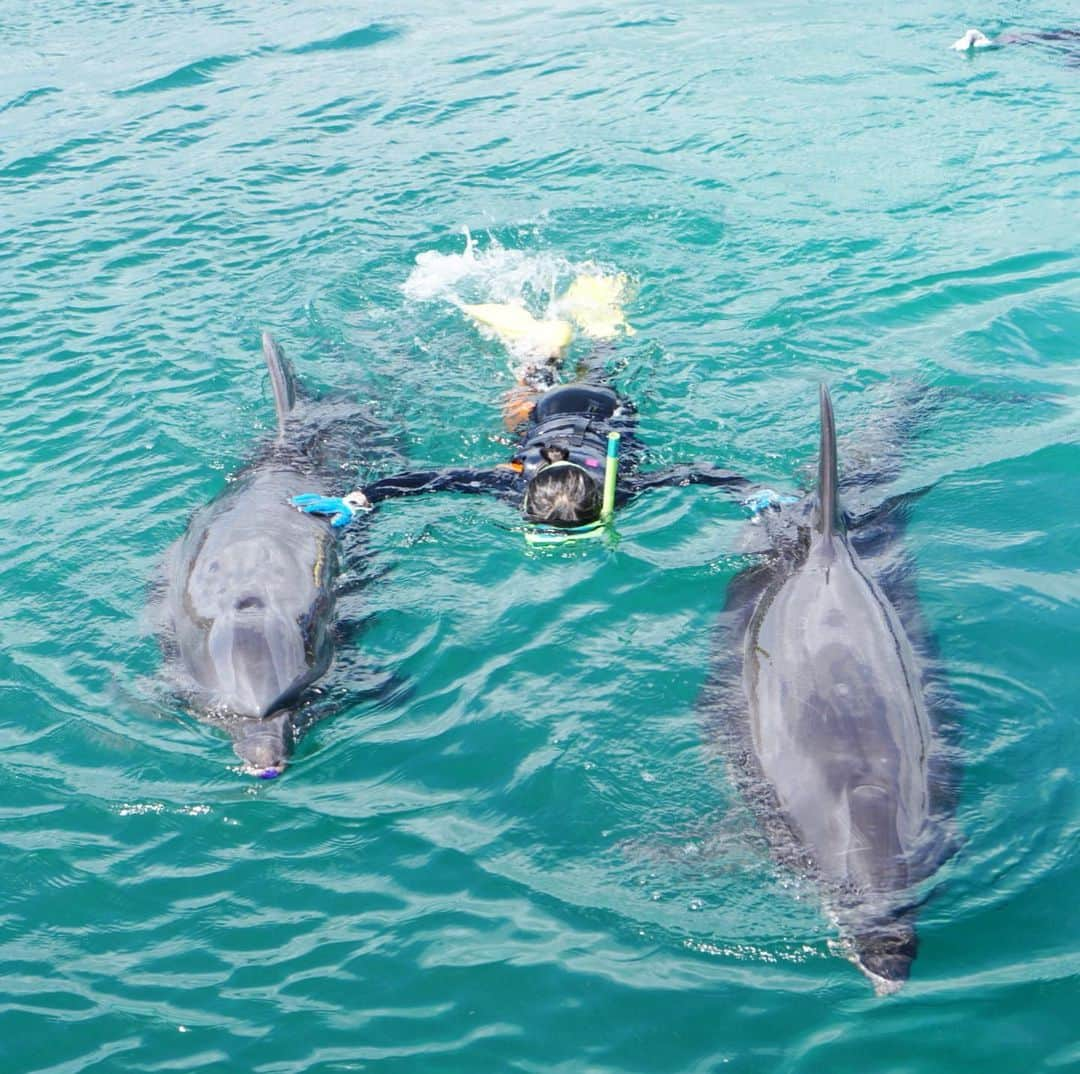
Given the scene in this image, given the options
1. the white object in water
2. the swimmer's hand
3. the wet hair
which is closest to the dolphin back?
the wet hair

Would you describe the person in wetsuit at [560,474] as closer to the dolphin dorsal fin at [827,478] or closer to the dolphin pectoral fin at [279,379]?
the dolphin pectoral fin at [279,379]

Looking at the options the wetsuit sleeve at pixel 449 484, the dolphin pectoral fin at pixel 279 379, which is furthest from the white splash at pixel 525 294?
the dolphin pectoral fin at pixel 279 379

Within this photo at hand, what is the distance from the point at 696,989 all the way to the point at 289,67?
2551cm

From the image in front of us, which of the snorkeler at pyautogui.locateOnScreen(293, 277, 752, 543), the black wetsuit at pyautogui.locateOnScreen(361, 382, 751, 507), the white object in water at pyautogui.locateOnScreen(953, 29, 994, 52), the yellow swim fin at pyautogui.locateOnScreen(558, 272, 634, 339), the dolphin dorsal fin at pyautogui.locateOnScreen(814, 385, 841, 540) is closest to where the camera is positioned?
the dolphin dorsal fin at pyautogui.locateOnScreen(814, 385, 841, 540)

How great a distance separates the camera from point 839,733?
786cm

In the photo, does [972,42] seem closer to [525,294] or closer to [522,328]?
[525,294]

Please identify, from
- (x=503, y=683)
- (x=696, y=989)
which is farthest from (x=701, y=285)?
(x=696, y=989)

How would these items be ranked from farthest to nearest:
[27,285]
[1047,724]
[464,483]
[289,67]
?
[289,67] < [27,285] < [464,483] < [1047,724]

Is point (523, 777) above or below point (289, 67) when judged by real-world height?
below

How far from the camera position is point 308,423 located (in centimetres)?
1379

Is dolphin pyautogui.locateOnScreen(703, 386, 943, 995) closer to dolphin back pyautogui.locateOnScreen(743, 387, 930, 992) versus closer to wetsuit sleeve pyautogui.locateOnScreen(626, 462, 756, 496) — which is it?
dolphin back pyautogui.locateOnScreen(743, 387, 930, 992)

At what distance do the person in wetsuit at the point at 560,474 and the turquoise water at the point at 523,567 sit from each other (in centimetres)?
24

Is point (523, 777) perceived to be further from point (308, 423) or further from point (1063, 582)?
point (308, 423)

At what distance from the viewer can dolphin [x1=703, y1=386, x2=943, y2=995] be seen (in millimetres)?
7129
